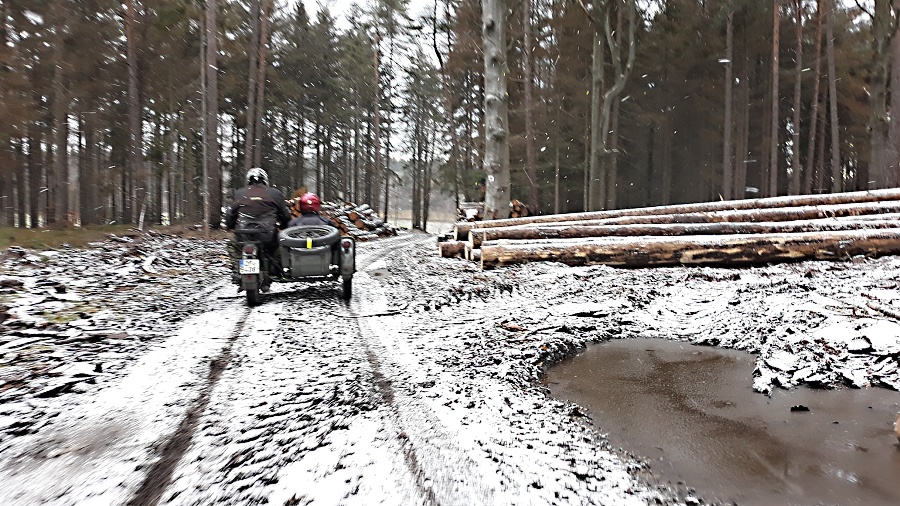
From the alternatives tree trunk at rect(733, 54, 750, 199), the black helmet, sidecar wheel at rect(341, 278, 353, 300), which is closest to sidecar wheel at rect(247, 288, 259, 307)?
sidecar wheel at rect(341, 278, 353, 300)

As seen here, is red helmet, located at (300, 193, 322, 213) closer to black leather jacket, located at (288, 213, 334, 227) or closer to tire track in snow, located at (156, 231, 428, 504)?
black leather jacket, located at (288, 213, 334, 227)

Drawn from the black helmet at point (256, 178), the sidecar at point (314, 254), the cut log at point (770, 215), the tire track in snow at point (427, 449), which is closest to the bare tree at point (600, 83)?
the cut log at point (770, 215)

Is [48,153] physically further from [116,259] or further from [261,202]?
[261,202]

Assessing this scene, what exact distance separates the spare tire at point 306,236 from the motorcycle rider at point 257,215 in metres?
0.26

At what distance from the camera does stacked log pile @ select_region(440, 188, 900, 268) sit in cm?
655

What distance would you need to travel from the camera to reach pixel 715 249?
6.86m

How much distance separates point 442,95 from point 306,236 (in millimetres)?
23848

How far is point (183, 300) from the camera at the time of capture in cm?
620

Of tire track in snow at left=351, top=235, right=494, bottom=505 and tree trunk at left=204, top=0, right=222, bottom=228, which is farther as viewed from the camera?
tree trunk at left=204, top=0, right=222, bottom=228

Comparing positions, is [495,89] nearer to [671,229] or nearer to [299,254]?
[671,229]

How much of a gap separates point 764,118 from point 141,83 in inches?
1456

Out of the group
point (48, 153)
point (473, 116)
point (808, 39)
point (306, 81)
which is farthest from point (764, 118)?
point (48, 153)

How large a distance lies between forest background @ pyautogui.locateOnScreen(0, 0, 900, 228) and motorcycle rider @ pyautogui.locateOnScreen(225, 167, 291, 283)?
913 cm

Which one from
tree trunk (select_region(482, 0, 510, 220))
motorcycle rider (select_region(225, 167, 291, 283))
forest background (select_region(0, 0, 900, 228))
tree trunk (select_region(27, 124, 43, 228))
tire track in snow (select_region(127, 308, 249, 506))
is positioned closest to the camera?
tire track in snow (select_region(127, 308, 249, 506))
